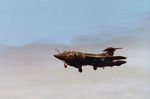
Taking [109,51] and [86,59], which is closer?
Result: [86,59]

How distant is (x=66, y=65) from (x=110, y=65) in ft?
39.7

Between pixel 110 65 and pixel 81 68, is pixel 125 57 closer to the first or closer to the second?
pixel 110 65

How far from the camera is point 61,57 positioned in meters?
77.7

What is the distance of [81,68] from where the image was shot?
80375 mm

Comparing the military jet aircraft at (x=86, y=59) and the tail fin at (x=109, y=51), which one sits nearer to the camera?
the military jet aircraft at (x=86, y=59)

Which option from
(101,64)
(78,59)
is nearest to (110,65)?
(101,64)

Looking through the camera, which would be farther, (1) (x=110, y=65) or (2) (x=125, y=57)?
(1) (x=110, y=65)

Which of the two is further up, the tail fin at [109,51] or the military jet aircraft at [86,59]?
the tail fin at [109,51]

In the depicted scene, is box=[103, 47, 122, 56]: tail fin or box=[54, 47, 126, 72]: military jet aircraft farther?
box=[103, 47, 122, 56]: tail fin

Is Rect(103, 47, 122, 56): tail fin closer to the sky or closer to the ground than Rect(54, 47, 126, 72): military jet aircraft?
closer to the sky

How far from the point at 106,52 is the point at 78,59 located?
1015 cm

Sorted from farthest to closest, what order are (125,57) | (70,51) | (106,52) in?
(106,52) → (70,51) → (125,57)

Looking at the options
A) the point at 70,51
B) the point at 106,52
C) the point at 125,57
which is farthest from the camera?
the point at 106,52

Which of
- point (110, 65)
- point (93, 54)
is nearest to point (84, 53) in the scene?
point (93, 54)
